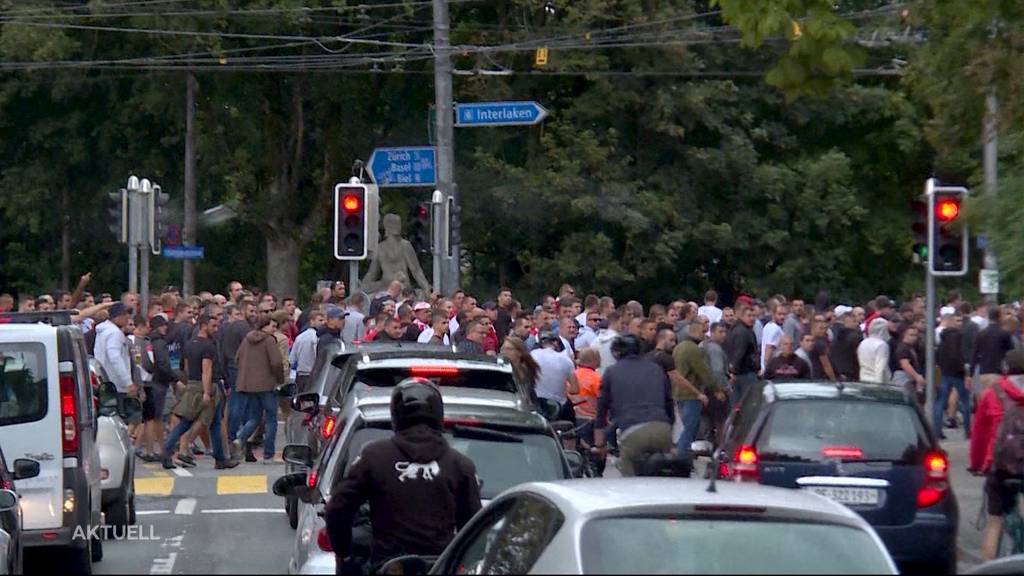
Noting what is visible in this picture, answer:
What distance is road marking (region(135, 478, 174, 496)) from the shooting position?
17.5m

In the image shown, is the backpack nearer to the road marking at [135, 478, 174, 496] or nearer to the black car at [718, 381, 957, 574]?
the black car at [718, 381, 957, 574]

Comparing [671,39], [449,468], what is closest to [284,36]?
[671,39]

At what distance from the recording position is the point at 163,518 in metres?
15.5

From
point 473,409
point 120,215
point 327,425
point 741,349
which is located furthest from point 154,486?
point 473,409

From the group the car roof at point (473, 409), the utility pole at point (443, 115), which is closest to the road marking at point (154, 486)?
the utility pole at point (443, 115)

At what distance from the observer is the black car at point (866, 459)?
464 inches

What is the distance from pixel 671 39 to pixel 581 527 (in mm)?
32589

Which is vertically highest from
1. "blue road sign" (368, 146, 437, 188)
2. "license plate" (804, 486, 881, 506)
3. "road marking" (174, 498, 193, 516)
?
"blue road sign" (368, 146, 437, 188)

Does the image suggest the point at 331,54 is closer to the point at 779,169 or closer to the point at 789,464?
the point at 779,169

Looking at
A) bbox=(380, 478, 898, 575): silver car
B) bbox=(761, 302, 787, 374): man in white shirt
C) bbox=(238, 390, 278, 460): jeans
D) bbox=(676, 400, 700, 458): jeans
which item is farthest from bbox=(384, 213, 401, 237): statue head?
bbox=(380, 478, 898, 575): silver car

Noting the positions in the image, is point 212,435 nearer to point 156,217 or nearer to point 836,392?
point 156,217

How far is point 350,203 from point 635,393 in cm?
732

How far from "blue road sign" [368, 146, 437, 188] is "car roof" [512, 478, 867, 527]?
19.6 m

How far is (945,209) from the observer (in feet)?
53.9
